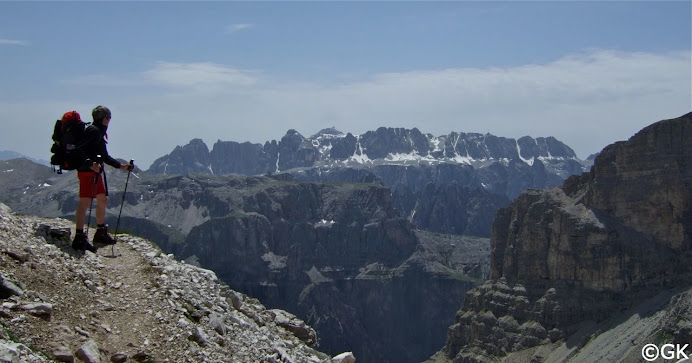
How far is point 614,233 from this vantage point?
155 metres

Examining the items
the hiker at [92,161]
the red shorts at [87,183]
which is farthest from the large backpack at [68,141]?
the red shorts at [87,183]

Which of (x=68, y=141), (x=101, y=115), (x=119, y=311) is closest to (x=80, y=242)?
(x=68, y=141)

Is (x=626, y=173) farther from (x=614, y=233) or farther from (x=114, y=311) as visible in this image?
(x=114, y=311)

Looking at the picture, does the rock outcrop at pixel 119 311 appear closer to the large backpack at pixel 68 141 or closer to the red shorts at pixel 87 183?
the red shorts at pixel 87 183

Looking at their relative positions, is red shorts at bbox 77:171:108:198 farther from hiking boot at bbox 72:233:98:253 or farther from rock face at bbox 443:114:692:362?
rock face at bbox 443:114:692:362

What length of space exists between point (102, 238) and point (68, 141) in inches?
133

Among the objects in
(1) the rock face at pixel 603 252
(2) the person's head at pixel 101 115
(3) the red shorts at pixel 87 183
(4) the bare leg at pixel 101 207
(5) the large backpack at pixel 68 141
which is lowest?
(1) the rock face at pixel 603 252

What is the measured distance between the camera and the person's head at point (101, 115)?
2520 cm

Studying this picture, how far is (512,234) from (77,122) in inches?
6109

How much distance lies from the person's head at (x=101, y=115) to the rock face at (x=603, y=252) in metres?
130

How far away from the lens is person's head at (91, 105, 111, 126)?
2520 cm

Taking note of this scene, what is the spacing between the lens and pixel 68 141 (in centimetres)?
2477

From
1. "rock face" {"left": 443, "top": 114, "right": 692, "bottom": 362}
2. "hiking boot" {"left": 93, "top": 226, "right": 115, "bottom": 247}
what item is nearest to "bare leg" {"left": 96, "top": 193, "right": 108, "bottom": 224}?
"hiking boot" {"left": 93, "top": 226, "right": 115, "bottom": 247}

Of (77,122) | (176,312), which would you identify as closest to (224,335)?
(176,312)
